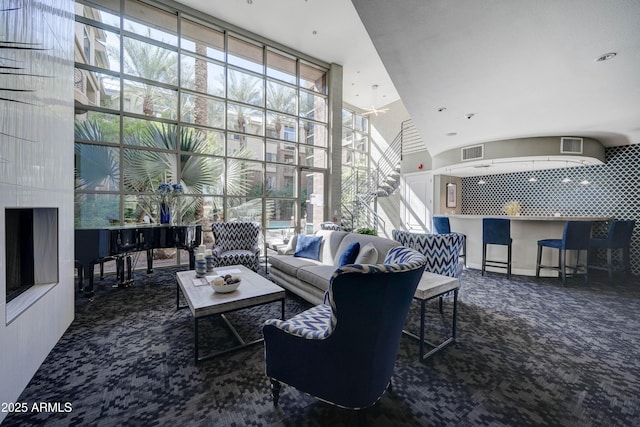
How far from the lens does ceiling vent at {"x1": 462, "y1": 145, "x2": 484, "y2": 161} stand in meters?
5.66

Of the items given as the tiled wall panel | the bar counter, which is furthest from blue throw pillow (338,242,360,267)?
the tiled wall panel

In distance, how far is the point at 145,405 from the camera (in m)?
1.57

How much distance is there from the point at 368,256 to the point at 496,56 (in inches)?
96.2

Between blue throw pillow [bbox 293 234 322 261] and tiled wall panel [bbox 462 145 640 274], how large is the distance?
18.9 ft

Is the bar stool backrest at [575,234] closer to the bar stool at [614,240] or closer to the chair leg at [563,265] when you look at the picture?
the chair leg at [563,265]

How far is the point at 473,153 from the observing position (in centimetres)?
580

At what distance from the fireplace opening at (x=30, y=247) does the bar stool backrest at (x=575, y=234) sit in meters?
6.50

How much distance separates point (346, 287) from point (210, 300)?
149 cm

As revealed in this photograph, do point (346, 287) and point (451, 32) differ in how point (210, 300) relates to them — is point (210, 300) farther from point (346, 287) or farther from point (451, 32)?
point (451, 32)

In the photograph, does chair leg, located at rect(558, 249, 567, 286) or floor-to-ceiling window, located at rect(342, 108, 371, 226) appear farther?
floor-to-ceiling window, located at rect(342, 108, 371, 226)

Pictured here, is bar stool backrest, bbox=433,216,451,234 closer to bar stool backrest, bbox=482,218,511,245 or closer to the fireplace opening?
bar stool backrest, bbox=482,218,511,245

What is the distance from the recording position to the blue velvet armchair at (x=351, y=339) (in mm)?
1153

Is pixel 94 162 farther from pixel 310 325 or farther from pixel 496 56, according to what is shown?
pixel 496 56

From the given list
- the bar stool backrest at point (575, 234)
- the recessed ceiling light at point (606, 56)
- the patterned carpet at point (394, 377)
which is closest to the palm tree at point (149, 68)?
the patterned carpet at point (394, 377)
